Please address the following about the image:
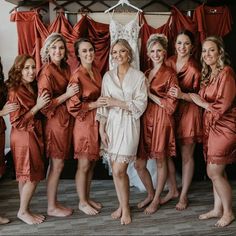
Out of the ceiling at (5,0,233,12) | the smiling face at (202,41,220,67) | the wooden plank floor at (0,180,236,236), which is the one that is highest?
the ceiling at (5,0,233,12)

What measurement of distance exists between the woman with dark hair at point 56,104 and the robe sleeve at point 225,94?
0.99 metres

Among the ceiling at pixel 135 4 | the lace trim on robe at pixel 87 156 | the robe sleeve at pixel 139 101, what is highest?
the ceiling at pixel 135 4

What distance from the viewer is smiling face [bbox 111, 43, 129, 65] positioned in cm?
267

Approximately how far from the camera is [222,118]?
105 inches

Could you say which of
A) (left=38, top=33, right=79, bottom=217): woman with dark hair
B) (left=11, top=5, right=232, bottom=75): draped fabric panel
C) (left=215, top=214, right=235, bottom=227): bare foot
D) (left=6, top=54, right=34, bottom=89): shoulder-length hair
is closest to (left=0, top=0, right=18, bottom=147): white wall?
(left=11, top=5, right=232, bottom=75): draped fabric panel

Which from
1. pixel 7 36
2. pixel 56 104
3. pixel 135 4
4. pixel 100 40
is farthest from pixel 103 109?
pixel 7 36

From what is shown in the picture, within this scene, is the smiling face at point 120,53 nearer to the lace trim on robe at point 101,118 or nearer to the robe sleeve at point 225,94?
the lace trim on robe at point 101,118

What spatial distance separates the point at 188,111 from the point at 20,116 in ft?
4.17

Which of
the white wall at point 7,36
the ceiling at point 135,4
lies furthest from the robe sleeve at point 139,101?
the white wall at point 7,36

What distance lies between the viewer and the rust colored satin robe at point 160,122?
286 centimetres

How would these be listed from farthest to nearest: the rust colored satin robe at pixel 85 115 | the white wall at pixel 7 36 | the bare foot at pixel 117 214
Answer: the white wall at pixel 7 36
the bare foot at pixel 117 214
the rust colored satin robe at pixel 85 115

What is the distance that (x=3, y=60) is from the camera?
418 centimetres

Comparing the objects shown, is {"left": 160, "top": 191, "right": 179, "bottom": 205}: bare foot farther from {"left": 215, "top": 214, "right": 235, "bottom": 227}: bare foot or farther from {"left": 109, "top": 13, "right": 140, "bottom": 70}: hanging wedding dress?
{"left": 109, "top": 13, "right": 140, "bottom": 70}: hanging wedding dress

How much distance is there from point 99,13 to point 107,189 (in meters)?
1.64
